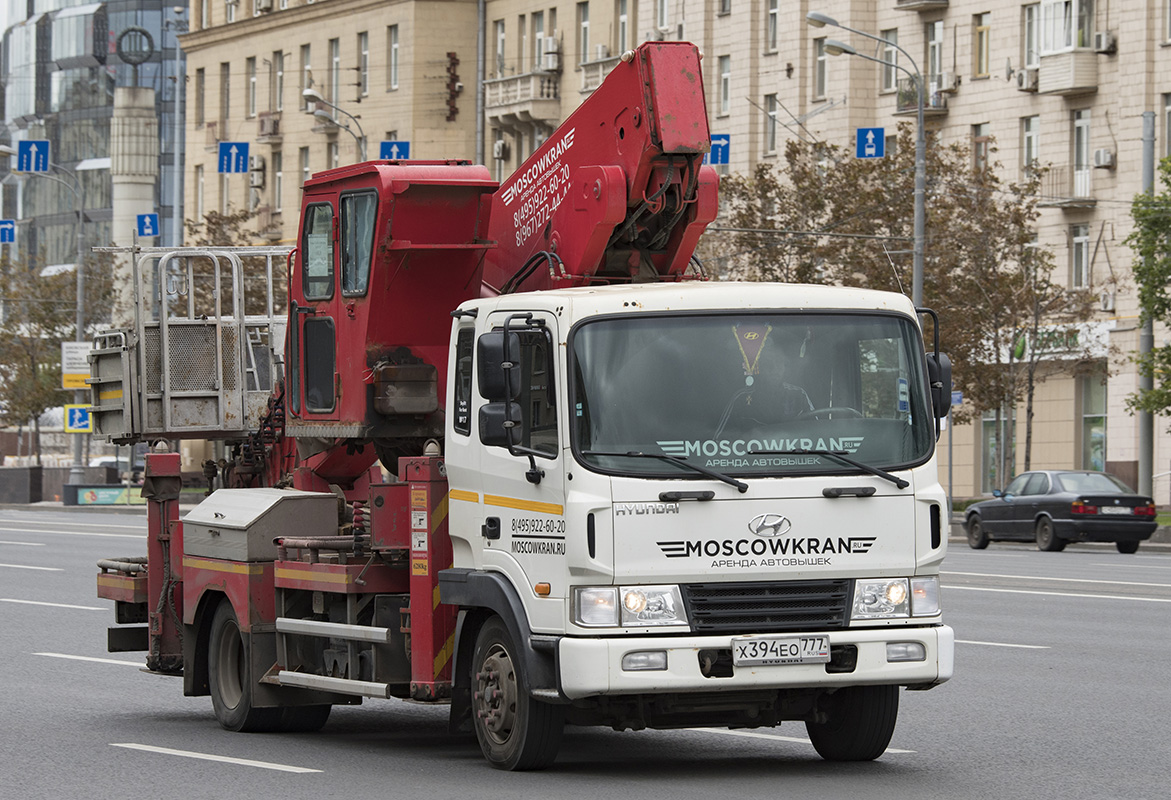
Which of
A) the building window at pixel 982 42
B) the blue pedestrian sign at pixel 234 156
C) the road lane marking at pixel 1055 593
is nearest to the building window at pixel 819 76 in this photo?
the building window at pixel 982 42

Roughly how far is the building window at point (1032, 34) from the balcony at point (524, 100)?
17661mm

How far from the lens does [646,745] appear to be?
39.8 feet

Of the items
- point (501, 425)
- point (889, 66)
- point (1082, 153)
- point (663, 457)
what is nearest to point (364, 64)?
point (889, 66)

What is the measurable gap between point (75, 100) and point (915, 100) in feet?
299

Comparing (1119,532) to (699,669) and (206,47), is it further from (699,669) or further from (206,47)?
(206,47)

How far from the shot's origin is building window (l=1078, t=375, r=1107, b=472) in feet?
174

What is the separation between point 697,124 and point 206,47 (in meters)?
78.9

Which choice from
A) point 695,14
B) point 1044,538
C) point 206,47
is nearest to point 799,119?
point 695,14

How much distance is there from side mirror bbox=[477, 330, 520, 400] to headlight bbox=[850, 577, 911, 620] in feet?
6.00

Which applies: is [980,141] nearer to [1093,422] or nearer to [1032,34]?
[1032,34]

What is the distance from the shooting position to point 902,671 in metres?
10.3

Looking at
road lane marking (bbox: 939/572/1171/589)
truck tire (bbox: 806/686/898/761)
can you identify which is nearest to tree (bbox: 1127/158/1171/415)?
road lane marking (bbox: 939/572/1171/589)

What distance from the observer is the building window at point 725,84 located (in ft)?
210

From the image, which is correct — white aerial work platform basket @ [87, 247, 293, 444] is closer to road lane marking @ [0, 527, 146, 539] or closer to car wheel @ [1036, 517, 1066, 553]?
car wheel @ [1036, 517, 1066, 553]
